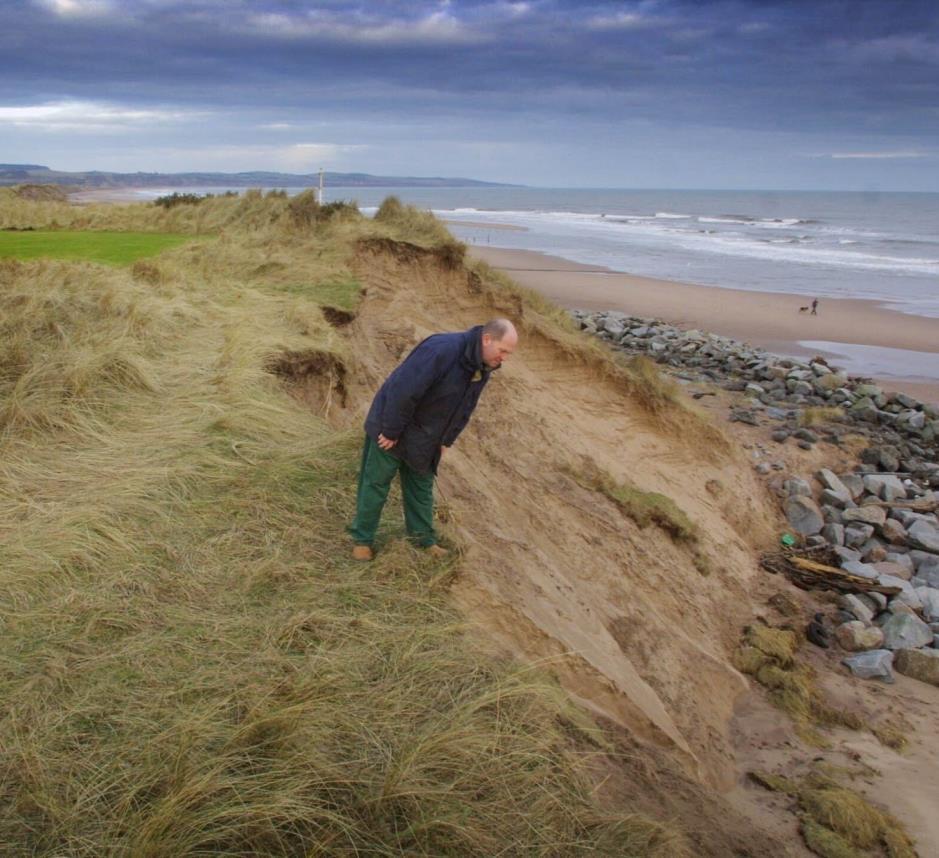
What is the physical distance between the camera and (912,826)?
5.75m

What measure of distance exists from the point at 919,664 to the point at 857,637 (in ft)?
1.98

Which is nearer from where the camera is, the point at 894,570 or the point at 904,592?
the point at 904,592

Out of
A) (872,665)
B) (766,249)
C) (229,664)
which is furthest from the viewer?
(766,249)

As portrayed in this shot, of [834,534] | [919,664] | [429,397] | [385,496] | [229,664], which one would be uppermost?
[429,397]

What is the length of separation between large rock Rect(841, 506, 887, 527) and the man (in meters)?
8.16

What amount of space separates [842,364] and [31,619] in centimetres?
1784

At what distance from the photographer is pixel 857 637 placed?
8.78 m

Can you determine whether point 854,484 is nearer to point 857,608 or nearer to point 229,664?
point 857,608

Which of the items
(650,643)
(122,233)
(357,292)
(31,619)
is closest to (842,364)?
(357,292)

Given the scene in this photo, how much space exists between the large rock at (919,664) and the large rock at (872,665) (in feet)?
0.36

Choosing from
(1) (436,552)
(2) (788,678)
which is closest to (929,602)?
(2) (788,678)

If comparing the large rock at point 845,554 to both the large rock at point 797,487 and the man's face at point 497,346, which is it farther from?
the man's face at point 497,346

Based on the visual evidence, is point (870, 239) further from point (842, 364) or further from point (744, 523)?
point (744, 523)

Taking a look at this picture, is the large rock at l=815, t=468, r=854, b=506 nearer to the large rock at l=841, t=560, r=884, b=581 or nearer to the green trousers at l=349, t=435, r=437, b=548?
the large rock at l=841, t=560, r=884, b=581
